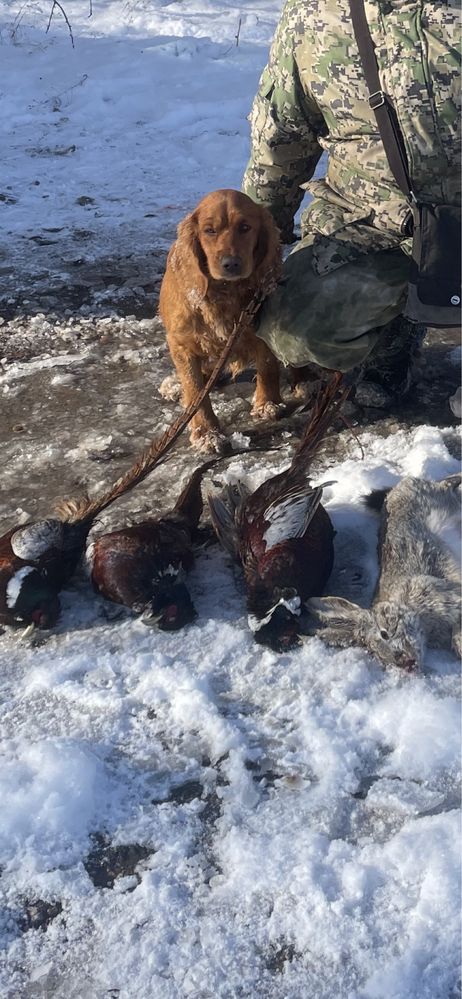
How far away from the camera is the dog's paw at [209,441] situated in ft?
13.8

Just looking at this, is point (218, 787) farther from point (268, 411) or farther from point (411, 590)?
point (268, 411)

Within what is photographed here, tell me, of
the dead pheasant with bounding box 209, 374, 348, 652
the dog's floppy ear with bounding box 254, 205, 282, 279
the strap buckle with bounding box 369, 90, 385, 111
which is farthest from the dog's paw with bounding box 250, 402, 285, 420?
the strap buckle with bounding box 369, 90, 385, 111

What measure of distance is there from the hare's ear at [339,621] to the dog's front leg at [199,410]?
4.84ft

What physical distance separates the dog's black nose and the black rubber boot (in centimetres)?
91

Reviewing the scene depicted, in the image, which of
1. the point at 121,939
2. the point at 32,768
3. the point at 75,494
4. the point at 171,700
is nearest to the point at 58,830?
the point at 32,768

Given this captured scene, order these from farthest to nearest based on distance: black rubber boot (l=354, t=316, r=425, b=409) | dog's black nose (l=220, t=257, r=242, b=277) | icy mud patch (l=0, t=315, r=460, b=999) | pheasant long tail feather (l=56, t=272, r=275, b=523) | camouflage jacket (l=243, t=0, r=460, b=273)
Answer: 1. black rubber boot (l=354, t=316, r=425, b=409)
2. dog's black nose (l=220, t=257, r=242, b=277)
3. camouflage jacket (l=243, t=0, r=460, b=273)
4. pheasant long tail feather (l=56, t=272, r=275, b=523)
5. icy mud patch (l=0, t=315, r=460, b=999)

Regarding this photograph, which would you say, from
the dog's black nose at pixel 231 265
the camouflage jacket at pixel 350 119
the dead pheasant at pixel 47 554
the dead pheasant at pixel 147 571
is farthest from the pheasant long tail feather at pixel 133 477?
the camouflage jacket at pixel 350 119

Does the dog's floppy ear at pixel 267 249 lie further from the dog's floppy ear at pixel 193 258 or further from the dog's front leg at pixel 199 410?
the dog's front leg at pixel 199 410

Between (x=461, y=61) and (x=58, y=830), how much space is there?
10.4ft

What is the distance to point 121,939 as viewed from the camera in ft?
6.81

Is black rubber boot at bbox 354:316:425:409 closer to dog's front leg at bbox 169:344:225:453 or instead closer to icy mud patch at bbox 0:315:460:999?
dog's front leg at bbox 169:344:225:453

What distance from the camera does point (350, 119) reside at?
371 cm

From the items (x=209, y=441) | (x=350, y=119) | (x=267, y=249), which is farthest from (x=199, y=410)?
(x=350, y=119)

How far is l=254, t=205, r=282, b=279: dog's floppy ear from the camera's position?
3963 mm
